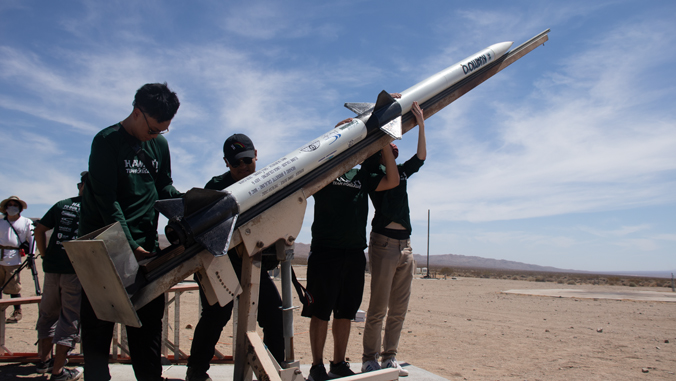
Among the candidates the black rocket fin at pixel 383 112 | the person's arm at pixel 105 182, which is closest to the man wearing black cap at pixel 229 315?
the person's arm at pixel 105 182

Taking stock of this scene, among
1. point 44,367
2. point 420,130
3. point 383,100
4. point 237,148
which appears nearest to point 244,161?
point 237,148

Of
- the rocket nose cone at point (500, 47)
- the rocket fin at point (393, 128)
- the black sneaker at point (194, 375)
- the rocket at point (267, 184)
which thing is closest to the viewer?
the rocket at point (267, 184)

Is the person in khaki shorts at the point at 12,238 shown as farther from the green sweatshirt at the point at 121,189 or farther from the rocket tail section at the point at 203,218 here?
the rocket tail section at the point at 203,218

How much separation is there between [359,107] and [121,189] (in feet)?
6.82

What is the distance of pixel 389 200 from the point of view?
4191 millimetres

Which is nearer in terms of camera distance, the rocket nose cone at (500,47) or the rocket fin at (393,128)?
the rocket fin at (393,128)

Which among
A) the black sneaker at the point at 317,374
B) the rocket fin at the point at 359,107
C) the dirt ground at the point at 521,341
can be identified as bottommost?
the dirt ground at the point at 521,341

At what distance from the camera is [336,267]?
3.61m

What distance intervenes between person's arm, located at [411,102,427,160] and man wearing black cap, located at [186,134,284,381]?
1.59m

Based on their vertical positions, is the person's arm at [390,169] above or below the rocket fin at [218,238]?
above

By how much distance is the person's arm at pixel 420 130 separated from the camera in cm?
397

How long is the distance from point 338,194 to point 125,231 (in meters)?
1.77

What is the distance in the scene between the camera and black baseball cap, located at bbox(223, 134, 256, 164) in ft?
10.4

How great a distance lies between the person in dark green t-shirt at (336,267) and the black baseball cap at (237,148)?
833mm
